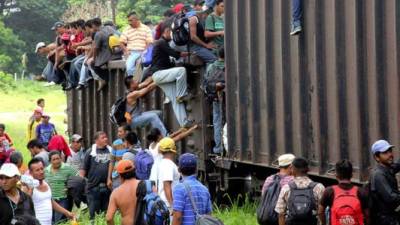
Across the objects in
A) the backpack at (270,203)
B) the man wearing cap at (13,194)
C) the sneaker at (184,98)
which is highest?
the sneaker at (184,98)

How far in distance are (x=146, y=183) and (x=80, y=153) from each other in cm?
783

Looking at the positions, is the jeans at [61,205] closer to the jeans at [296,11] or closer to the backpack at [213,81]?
the backpack at [213,81]

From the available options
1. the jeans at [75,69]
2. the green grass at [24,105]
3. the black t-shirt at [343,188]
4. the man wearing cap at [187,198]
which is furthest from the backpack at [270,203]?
the green grass at [24,105]

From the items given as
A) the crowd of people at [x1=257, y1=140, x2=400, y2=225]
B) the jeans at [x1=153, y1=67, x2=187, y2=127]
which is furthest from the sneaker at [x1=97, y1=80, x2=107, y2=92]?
the crowd of people at [x1=257, y1=140, x2=400, y2=225]

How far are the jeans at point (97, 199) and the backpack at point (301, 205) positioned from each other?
546 centimetres

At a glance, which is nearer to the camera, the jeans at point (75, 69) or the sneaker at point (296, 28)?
the sneaker at point (296, 28)

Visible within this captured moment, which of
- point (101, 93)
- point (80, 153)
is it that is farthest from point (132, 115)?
point (101, 93)

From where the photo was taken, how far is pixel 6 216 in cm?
889

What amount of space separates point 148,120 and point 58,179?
2566 mm

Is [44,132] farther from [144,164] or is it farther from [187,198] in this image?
[187,198]

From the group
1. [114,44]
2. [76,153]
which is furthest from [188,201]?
[114,44]

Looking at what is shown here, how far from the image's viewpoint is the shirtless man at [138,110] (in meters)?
15.9

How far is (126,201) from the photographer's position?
9992mm

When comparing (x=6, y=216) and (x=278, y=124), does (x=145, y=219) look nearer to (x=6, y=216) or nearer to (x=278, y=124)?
(x=6, y=216)
